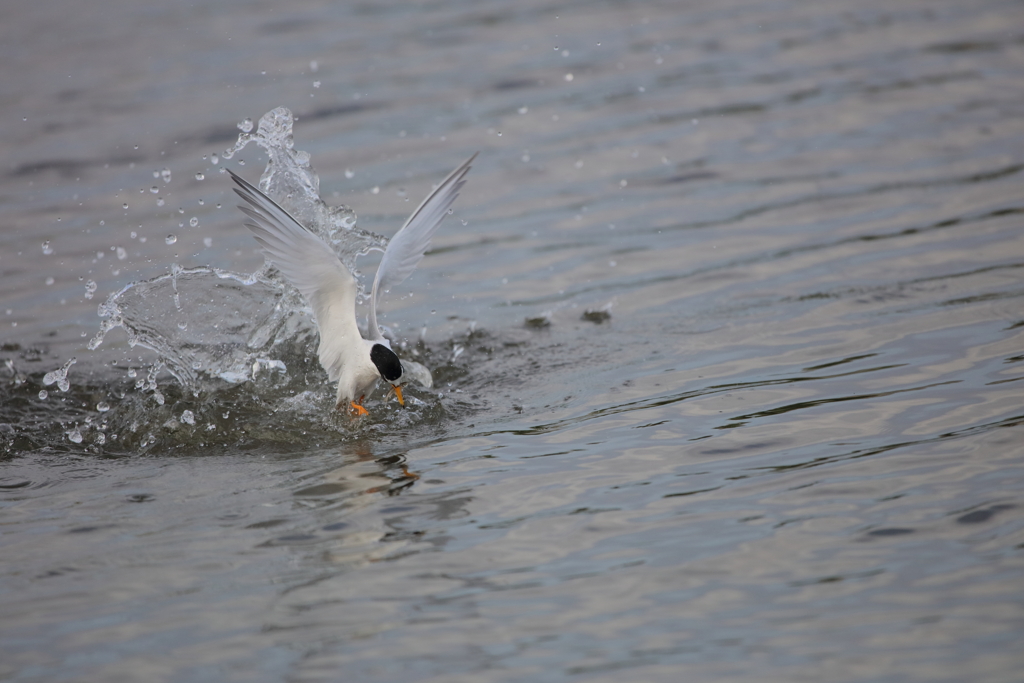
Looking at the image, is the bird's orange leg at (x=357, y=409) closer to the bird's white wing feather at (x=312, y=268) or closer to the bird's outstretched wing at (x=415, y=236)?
the bird's white wing feather at (x=312, y=268)

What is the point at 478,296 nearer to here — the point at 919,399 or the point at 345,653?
the point at 919,399

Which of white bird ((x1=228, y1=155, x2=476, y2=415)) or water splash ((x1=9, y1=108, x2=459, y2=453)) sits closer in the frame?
white bird ((x1=228, y1=155, x2=476, y2=415))

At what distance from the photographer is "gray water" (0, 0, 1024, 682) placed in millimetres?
3738

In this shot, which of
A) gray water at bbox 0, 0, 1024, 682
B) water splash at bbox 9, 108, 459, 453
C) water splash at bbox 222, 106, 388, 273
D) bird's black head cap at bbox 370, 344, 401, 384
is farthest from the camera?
water splash at bbox 222, 106, 388, 273

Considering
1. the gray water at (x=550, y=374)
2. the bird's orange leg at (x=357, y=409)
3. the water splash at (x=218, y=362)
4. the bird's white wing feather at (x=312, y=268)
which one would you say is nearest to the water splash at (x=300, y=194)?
the water splash at (x=218, y=362)

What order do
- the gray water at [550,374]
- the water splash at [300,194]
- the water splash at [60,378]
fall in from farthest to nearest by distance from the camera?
the water splash at [300,194], the water splash at [60,378], the gray water at [550,374]

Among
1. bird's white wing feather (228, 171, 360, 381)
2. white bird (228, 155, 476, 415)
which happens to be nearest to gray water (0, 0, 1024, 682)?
white bird (228, 155, 476, 415)

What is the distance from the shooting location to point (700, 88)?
1136 centimetres

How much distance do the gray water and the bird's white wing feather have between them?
44 centimetres

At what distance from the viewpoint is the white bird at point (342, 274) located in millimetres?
5301

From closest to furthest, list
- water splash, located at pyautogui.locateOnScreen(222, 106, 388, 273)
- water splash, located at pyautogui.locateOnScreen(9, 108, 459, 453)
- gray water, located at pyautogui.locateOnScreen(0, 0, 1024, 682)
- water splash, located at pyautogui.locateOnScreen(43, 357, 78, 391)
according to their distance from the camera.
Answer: gray water, located at pyautogui.locateOnScreen(0, 0, 1024, 682), water splash, located at pyautogui.locateOnScreen(9, 108, 459, 453), water splash, located at pyautogui.locateOnScreen(43, 357, 78, 391), water splash, located at pyautogui.locateOnScreen(222, 106, 388, 273)

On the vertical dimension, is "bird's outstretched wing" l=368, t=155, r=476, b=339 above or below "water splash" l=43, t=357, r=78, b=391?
above

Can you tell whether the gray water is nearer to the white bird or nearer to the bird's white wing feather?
the white bird

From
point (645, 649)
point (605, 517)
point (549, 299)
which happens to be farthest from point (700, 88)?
point (645, 649)
